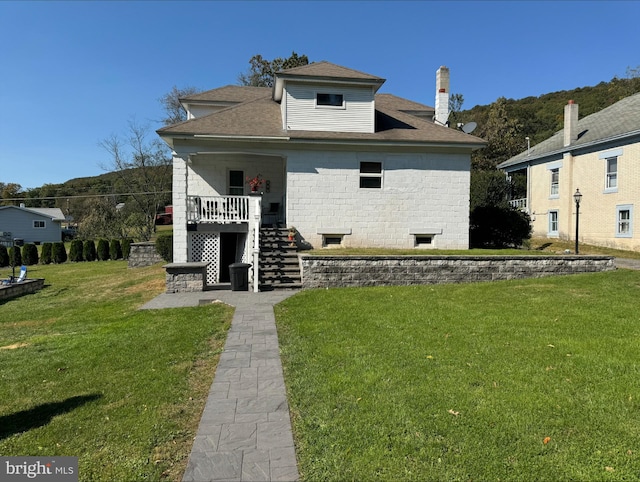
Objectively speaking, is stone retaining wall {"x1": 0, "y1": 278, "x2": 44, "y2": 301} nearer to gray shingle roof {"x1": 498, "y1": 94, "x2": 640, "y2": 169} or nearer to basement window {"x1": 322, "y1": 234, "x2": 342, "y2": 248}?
basement window {"x1": 322, "y1": 234, "x2": 342, "y2": 248}

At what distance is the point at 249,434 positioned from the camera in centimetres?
316

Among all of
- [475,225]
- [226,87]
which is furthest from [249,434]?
[226,87]

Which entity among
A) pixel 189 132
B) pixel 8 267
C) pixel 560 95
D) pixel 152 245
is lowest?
pixel 8 267

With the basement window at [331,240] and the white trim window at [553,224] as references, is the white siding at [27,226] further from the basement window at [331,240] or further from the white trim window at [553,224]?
the white trim window at [553,224]

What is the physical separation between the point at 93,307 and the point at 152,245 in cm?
932

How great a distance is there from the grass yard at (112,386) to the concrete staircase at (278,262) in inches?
A: 91.3

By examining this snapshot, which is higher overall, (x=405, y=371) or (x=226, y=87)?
(x=226, y=87)

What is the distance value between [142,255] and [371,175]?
12.6 m

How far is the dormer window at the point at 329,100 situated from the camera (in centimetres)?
1345

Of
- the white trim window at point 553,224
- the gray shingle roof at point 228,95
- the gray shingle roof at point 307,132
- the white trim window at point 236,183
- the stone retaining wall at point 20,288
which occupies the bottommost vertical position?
the stone retaining wall at point 20,288

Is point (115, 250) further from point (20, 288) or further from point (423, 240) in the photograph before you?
point (423, 240)

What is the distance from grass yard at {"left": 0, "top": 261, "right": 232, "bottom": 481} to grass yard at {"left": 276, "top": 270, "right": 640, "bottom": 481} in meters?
1.12

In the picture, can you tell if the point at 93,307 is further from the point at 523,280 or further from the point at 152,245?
the point at 523,280

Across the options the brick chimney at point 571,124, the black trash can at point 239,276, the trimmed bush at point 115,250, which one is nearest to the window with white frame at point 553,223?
the brick chimney at point 571,124
